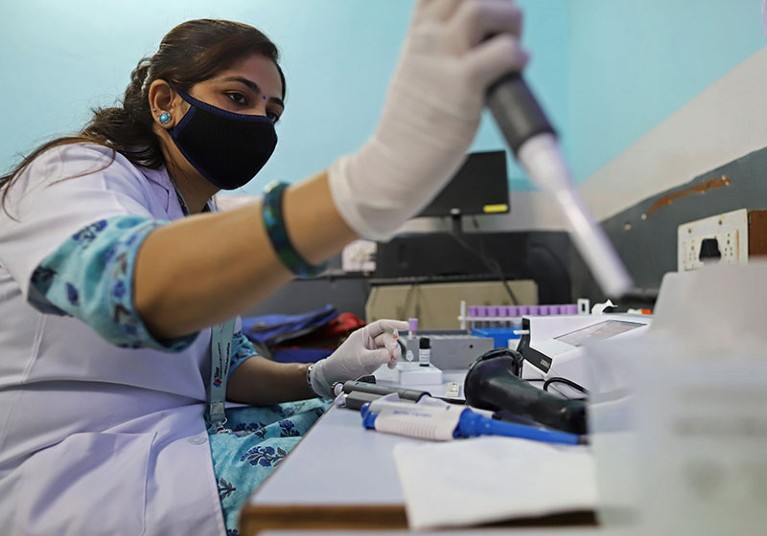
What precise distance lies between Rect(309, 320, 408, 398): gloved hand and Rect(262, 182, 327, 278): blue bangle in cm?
51

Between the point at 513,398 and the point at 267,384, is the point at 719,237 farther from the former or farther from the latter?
the point at 267,384

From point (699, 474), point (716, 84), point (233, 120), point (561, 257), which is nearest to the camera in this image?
point (699, 474)

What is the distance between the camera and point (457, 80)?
0.43 meters

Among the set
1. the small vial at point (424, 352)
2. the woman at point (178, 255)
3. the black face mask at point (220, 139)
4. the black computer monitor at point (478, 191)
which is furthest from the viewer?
the black computer monitor at point (478, 191)

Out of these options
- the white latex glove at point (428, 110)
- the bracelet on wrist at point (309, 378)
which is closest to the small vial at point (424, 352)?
the bracelet on wrist at point (309, 378)

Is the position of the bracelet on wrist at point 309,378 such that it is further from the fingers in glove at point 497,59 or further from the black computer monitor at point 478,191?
the black computer monitor at point 478,191

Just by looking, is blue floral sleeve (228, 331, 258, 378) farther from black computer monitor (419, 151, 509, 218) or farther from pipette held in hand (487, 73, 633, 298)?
black computer monitor (419, 151, 509, 218)

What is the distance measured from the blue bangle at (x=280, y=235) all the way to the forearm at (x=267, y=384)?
2.35ft

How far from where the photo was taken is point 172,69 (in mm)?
985

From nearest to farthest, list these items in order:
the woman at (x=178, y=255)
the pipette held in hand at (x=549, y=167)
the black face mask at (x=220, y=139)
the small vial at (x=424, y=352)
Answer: the pipette held in hand at (x=549, y=167)
the woman at (x=178, y=255)
the black face mask at (x=220, y=139)
the small vial at (x=424, y=352)

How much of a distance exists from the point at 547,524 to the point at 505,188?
7.66 ft

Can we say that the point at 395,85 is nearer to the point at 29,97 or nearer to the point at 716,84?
the point at 716,84

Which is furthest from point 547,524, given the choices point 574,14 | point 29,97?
point 29,97

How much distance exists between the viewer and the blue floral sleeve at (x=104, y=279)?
1.65ft
